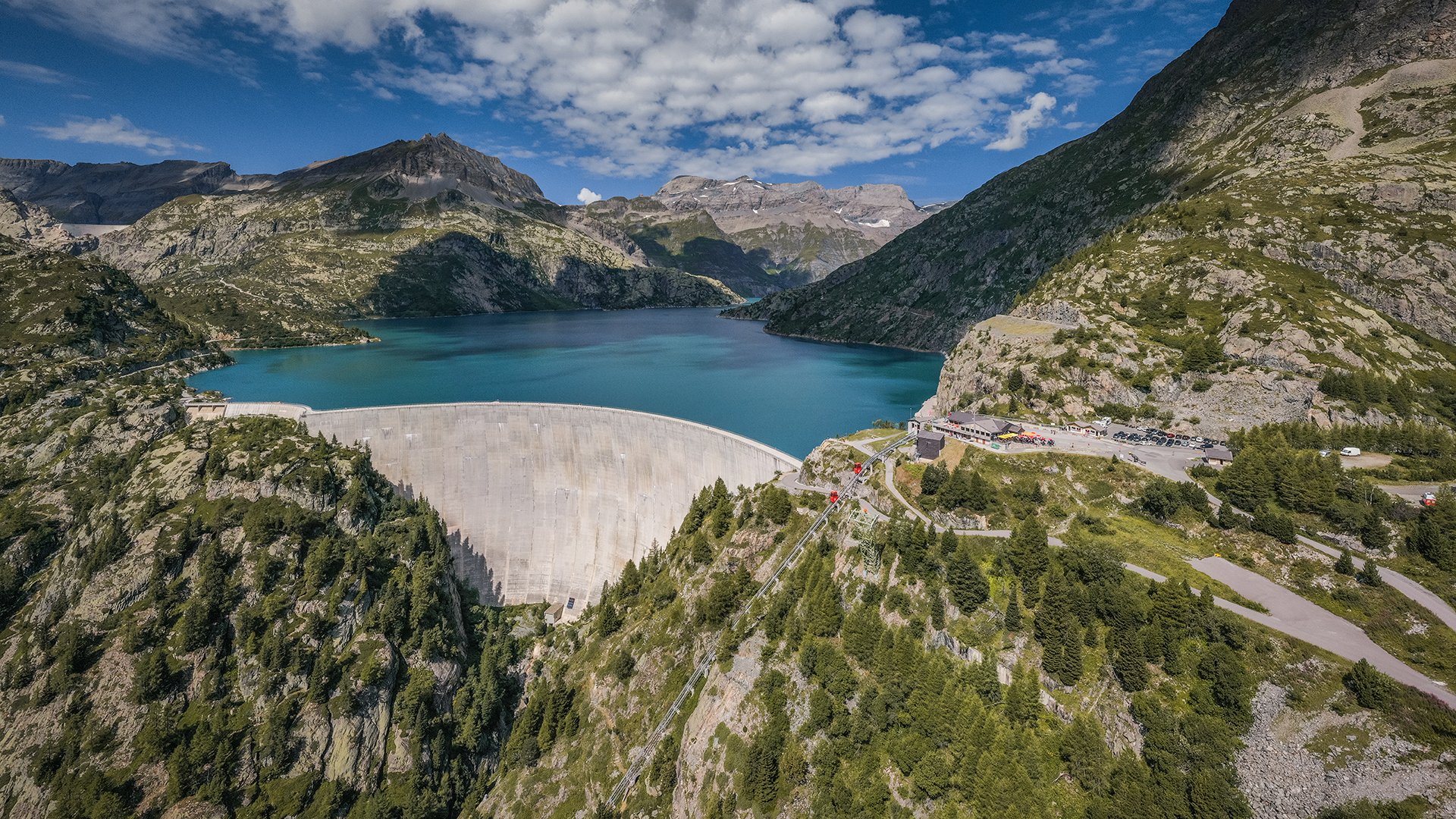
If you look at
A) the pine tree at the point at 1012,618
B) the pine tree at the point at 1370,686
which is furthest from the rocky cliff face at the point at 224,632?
the pine tree at the point at 1370,686

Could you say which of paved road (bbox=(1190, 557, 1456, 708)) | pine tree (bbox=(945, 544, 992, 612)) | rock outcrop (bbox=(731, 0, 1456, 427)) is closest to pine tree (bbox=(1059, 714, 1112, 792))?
pine tree (bbox=(945, 544, 992, 612))

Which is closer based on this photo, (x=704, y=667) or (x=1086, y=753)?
(x=1086, y=753)

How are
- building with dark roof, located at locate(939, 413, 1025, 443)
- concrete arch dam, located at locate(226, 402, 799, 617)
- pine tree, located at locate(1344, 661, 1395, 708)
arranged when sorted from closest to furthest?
pine tree, located at locate(1344, 661, 1395, 708), building with dark roof, located at locate(939, 413, 1025, 443), concrete arch dam, located at locate(226, 402, 799, 617)

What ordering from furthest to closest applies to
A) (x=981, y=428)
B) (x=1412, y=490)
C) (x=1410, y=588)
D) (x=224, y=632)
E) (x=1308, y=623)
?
(x=224, y=632) → (x=981, y=428) → (x=1412, y=490) → (x=1410, y=588) → (x=1308, y=623)

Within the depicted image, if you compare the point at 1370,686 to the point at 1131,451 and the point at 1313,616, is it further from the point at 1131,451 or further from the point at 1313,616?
the point at 1131,451

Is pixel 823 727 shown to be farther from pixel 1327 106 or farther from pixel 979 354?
pixel 1327 106

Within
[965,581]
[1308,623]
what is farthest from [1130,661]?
[1308,623]

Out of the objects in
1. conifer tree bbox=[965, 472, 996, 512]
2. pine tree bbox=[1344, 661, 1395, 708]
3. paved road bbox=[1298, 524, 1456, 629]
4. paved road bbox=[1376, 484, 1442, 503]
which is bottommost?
pine tree bbox=[1344, 661, 1395, 708]

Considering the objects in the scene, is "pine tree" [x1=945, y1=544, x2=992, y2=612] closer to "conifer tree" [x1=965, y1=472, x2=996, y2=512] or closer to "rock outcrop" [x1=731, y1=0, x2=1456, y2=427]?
"conifer tree" [x1=965, y1=472, x2=996, y2=512]
